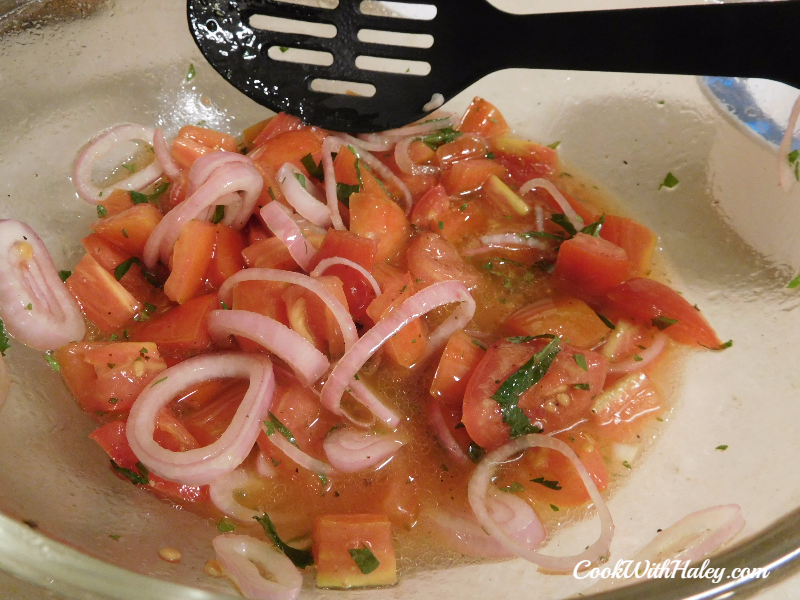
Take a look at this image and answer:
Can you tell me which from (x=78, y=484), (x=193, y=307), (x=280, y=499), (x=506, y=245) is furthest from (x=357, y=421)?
(x=506, y=245)

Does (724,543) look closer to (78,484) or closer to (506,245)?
(506,245)

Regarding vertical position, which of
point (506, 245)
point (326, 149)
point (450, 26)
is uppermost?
point (450, 26)

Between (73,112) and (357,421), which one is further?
(73,112)

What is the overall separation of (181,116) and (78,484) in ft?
5.87

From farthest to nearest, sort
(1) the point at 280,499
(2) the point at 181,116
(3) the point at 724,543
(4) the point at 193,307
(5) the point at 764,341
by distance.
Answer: (2) the point at 181,116
(5) the point at 764,341
(4) the point at 193,307
(1) the point at 280,499
(3) the point at 724,543

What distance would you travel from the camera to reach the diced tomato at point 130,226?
1860 millimetres

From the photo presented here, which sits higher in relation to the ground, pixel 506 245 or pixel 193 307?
pixel 193 307

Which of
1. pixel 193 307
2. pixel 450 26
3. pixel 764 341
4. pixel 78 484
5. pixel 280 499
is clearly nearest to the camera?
pixel 78 484

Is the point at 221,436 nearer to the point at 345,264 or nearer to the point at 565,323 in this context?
the point at 345,264

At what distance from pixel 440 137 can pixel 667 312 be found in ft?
4.04

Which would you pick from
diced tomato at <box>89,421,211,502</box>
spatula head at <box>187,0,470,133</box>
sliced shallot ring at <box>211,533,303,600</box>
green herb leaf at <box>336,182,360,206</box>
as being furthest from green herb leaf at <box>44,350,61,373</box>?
spatula head at <box>187,0,470,133</box>

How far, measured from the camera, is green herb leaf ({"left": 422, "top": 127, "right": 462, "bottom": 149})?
2.39 meters

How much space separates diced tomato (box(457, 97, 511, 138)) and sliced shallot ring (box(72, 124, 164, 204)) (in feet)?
4.75

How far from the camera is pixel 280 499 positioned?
1630mm
